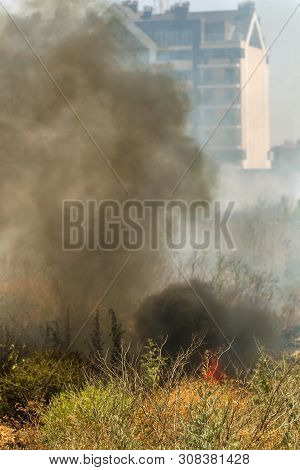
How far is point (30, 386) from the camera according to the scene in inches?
406

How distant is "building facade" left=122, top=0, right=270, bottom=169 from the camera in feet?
45.3

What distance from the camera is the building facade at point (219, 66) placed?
13.8 meters

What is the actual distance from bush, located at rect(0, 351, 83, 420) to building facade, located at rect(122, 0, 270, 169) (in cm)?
483

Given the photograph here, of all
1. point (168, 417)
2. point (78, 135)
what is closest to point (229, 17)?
point (78, 135)

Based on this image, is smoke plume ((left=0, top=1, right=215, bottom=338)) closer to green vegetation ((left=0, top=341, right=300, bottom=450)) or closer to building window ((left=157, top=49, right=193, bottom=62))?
building window ((left=157, top=49, right=193, bottom=62))

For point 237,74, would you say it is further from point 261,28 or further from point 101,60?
point 101,60

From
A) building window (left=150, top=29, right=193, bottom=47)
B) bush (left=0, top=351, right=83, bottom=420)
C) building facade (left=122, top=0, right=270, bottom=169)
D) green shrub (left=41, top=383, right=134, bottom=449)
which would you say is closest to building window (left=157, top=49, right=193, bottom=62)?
building facade (left=122, top=0, right=270, bottom=169)

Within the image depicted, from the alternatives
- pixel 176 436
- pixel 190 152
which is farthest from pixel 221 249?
pixel 176 436

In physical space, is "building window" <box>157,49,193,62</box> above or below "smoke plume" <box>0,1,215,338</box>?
above

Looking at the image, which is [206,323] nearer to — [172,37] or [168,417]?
[172,37]

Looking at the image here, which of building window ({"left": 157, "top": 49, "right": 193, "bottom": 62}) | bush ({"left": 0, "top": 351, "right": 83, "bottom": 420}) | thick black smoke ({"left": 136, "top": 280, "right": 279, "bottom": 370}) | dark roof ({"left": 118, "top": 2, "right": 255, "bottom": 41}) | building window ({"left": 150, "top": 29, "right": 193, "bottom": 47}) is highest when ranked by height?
dark roof ({"left": 118, "top": 2, "right": 255, "bottom": 41})

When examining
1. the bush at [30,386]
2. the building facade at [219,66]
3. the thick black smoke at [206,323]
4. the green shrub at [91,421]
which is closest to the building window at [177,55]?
the building facade at [219,66]

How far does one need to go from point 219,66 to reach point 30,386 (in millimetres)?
6159

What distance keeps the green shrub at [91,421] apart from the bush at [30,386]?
71cm
